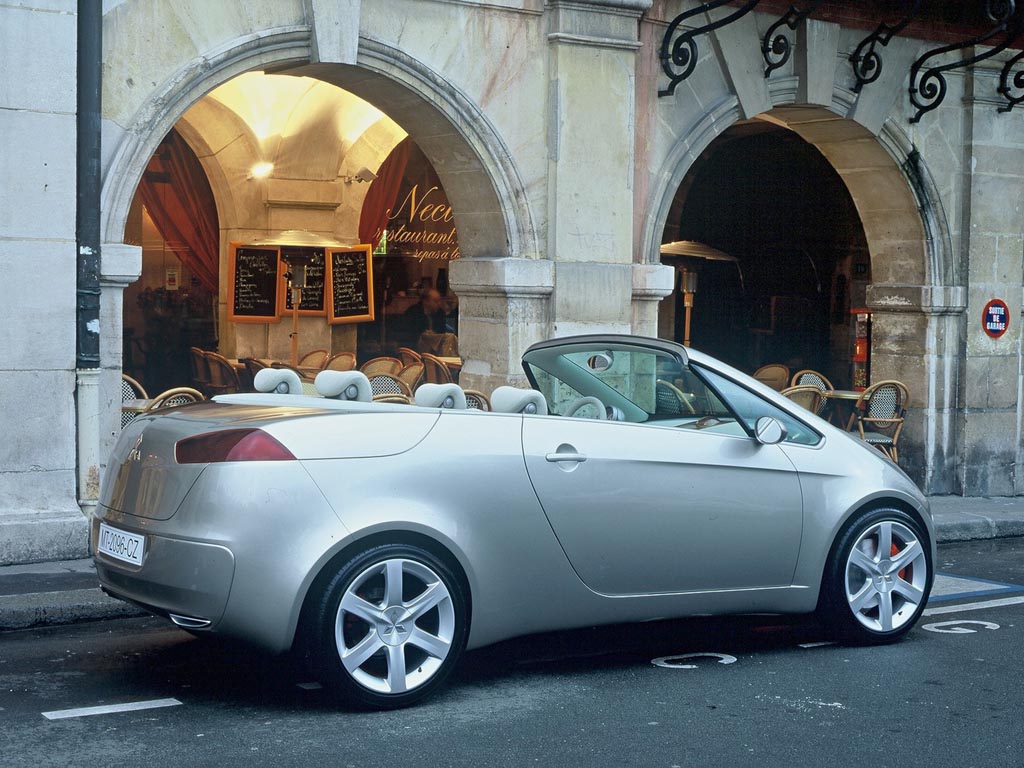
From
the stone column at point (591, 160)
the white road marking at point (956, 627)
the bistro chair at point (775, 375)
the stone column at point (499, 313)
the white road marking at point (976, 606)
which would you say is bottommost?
the white road marking at point (976, 606)

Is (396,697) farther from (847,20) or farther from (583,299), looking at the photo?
Result: (847,20)

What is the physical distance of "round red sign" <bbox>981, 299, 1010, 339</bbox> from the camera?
13.3 metres

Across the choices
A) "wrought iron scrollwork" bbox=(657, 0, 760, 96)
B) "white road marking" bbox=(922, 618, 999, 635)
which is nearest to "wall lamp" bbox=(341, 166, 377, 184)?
"wrought iron scrollwork" bbox=(657, 0, 760, 96)

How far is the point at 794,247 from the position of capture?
59.8 feet

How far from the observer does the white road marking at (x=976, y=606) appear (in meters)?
7.64

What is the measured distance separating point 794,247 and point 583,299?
8.10 m

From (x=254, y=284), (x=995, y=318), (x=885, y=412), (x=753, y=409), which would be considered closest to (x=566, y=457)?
(x=753, y=409)

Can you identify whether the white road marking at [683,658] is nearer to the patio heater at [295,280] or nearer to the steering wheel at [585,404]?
the steering wheel at [585,404]

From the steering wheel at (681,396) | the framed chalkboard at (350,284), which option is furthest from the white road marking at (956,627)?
the framed chalkboard at (350,284)

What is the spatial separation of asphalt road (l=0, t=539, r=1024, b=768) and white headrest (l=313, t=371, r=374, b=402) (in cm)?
114

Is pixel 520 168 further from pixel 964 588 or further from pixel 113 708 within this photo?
pixel 113 708

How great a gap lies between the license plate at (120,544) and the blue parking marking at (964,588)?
4501 millimetres

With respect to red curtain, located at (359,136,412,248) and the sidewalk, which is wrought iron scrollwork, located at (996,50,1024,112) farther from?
the sidewalk

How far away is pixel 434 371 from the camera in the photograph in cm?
1419
